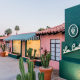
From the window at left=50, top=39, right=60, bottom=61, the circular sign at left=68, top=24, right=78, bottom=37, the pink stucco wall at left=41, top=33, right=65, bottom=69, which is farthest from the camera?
the window at left=50, top=39, right=60, bottom=61

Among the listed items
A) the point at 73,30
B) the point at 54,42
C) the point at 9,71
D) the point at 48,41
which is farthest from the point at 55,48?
the point at 9,71

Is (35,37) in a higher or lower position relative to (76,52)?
higher

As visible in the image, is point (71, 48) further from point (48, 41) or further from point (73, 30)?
point (48, 41)

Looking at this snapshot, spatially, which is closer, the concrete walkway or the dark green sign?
the dark green sign

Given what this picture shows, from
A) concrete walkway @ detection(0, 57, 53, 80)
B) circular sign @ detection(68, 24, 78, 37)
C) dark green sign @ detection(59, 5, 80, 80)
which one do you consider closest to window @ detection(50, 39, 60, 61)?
concrete walkway @ detection(0, 57, 53, 80)

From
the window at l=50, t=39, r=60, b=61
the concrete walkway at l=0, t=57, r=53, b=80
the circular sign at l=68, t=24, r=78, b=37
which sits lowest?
the concrete walkway at l=0, t=57, r=53, b=80

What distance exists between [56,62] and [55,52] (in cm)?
102

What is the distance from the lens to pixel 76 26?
5777 millimetres

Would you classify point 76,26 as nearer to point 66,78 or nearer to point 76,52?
point 76,52

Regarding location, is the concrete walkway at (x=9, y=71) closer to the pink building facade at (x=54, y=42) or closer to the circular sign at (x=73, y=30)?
the pink building facade at (x=54, y=42)

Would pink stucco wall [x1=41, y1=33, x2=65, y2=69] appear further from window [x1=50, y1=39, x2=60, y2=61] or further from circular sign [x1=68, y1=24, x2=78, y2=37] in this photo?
circular sign [x1=68, y1=24, x2=78, y2=37]

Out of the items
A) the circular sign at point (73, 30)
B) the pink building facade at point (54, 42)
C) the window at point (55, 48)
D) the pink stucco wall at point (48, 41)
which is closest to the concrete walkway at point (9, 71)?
the pink stucco wall at point (48, 41)

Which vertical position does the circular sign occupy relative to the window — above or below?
above

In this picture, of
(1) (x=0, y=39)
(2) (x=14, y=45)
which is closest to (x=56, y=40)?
(2) (x=14, y=45)
